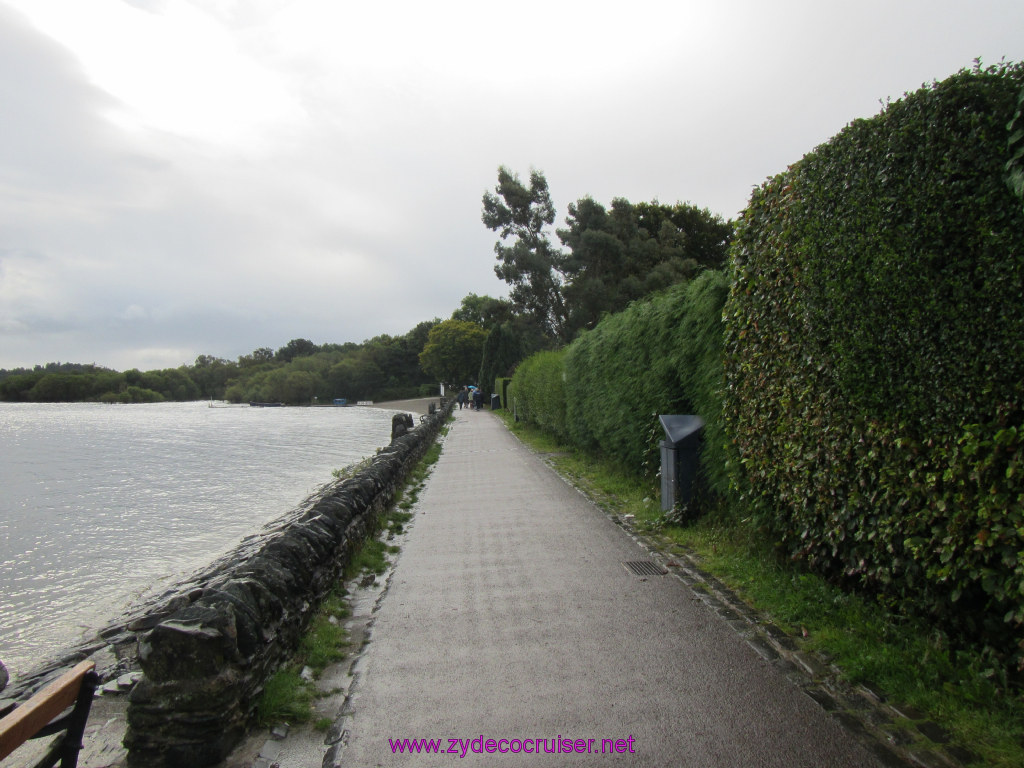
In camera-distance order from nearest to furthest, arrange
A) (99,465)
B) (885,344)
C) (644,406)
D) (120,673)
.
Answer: (885,344) → (120,673) → (644,406) → (99,465)

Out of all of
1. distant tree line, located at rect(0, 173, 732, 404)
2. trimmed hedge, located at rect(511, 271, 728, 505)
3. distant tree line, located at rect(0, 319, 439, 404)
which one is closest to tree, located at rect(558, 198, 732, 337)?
distant tree line, located at rect(0, 173, 732, 404)

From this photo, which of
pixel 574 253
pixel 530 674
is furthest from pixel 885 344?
pixel 574 253

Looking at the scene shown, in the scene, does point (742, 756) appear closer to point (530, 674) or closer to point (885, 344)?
point (530, 674)

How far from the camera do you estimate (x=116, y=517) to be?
36.8 ft

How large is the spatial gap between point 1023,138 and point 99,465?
23.6m

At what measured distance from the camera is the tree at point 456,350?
84.6m

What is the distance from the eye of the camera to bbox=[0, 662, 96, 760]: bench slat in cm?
174

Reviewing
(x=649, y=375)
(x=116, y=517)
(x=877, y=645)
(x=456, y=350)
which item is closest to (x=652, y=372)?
(x=649, y=375)

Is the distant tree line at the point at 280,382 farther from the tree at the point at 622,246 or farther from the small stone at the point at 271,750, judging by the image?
the small stone at the point at 271,750

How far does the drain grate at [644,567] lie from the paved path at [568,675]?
114 millimetres

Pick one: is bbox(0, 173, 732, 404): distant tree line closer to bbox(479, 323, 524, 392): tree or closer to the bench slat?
bbox(479, 323, 524, 392): tree

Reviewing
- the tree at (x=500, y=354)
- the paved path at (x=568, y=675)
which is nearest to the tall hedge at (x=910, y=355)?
the paved path at (x=568, y=675)

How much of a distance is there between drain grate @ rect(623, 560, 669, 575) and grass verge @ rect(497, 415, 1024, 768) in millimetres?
390

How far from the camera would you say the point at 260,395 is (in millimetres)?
102938
